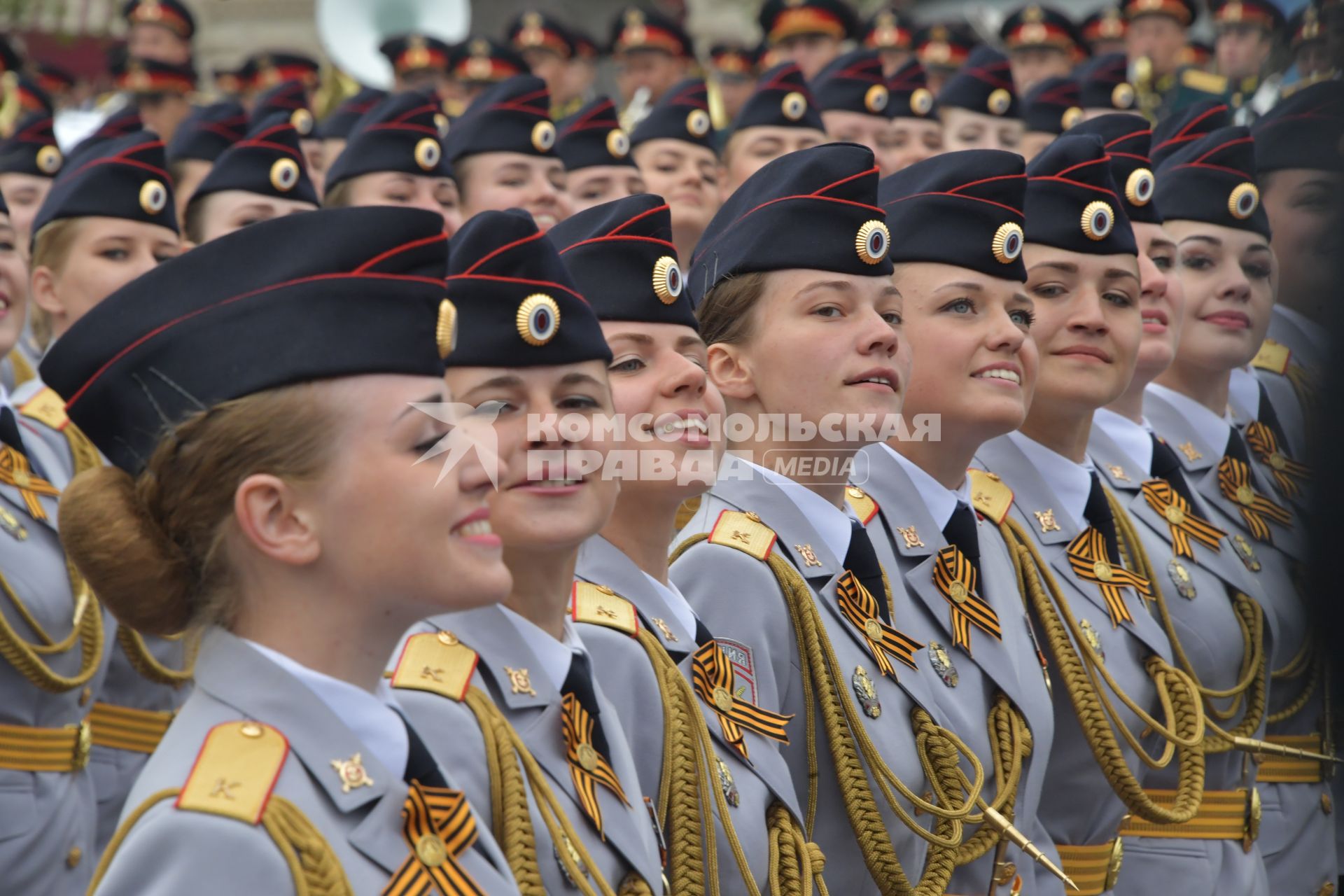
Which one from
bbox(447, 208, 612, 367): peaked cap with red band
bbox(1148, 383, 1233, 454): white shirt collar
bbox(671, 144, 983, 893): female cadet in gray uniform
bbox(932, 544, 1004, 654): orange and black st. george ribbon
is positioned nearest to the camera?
bbox(447, 208, 612, 367): peaked cap with red band

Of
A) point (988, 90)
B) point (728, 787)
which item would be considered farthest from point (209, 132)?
point (728, 787)

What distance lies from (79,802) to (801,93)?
16.9ft

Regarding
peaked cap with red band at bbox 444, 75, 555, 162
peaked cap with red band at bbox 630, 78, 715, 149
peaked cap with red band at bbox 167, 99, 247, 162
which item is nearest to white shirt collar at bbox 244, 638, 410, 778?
peaked cap with red band at bbox 444, 75, 555, 162

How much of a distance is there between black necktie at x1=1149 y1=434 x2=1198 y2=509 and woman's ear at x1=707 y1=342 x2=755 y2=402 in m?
1.98

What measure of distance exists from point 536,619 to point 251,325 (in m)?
0.88

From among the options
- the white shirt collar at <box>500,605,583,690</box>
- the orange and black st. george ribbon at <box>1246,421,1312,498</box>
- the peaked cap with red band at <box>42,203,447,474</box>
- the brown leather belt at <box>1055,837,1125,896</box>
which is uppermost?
the peaked cap with red band at <box>42,203,447,474</box>

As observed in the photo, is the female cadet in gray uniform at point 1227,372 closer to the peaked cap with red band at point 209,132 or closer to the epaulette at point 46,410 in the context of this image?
the epaulette at point 46,410

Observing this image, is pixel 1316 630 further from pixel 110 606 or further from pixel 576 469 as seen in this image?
pixel 110 606

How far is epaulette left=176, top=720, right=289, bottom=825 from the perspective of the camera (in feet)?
7.80

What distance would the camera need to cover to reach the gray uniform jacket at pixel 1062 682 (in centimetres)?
455

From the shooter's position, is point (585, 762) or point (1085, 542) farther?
point (1085, 542)

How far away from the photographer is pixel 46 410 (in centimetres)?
534

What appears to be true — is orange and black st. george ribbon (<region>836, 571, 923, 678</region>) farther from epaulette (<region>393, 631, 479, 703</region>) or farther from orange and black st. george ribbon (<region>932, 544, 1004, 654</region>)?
epaulette (<region>393, 631, 479, 703</region>)

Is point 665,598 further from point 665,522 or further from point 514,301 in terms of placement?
point 514,301
